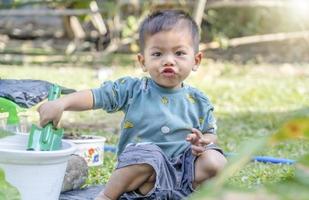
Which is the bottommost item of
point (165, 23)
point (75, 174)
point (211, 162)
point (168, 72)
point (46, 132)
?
point (75, 174)

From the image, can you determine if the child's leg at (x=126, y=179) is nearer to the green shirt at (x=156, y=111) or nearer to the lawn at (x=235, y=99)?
the green shirt at (x=156, y=111)

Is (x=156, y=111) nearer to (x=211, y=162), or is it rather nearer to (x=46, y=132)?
(x=211, y=162)

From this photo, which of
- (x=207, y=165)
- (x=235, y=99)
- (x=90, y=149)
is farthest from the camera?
(x=235, y=99)

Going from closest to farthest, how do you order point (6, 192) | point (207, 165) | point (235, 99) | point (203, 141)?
1. point (6, 192)
2. point (203, 141)
3. point (207, 165)
4. point (235, 99)

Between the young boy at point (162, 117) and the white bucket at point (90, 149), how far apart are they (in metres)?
0.45

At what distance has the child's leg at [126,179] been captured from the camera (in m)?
2.05

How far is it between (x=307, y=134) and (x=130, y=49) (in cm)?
789

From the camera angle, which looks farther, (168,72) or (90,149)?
(90,149)

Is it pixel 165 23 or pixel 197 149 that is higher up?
pixel 165 23

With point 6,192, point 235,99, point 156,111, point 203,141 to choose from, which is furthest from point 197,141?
point 235,99

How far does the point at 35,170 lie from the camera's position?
1797 mm

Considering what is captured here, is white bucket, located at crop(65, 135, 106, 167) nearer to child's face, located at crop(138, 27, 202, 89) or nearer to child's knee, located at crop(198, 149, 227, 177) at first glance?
child's face, located at crop(138, 27, 202, 89)

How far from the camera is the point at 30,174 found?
1.79 m

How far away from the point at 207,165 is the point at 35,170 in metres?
0.59
